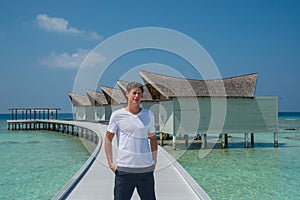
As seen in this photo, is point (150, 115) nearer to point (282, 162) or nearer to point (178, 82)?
point (282, 162)

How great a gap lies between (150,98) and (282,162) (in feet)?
33.5

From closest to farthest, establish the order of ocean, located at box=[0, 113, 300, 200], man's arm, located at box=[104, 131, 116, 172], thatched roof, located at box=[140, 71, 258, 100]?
man's arm, located at box=[104, 131, 116, 172], ocean, located at box=[0, 113, 300, 200], thatched roof, located at box=[140, 71, 258, 100]

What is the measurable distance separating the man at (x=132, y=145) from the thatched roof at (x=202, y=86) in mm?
12205

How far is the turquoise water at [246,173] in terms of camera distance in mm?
7609

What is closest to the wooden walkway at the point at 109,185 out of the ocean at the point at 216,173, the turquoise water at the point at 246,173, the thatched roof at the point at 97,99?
the ocean at the point at 216,173

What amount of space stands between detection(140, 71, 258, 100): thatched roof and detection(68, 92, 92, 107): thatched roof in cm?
1899

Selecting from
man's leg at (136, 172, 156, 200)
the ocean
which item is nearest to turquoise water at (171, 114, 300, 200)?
the ocean

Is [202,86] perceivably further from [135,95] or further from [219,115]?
[135,95]

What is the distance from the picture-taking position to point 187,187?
5129 millimetres

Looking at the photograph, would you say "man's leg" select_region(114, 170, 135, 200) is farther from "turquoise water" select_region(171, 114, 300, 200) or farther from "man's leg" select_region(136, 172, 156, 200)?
"turquoise water" select_region(171, 114, 300, 200)

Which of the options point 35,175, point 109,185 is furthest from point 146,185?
point 35,175

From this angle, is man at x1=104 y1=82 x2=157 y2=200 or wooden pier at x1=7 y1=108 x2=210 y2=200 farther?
wooden pier at x1=7 y1=108 x2=210 y2=200

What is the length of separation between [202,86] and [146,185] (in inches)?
533

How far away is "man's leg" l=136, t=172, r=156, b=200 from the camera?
2629 millimetres
